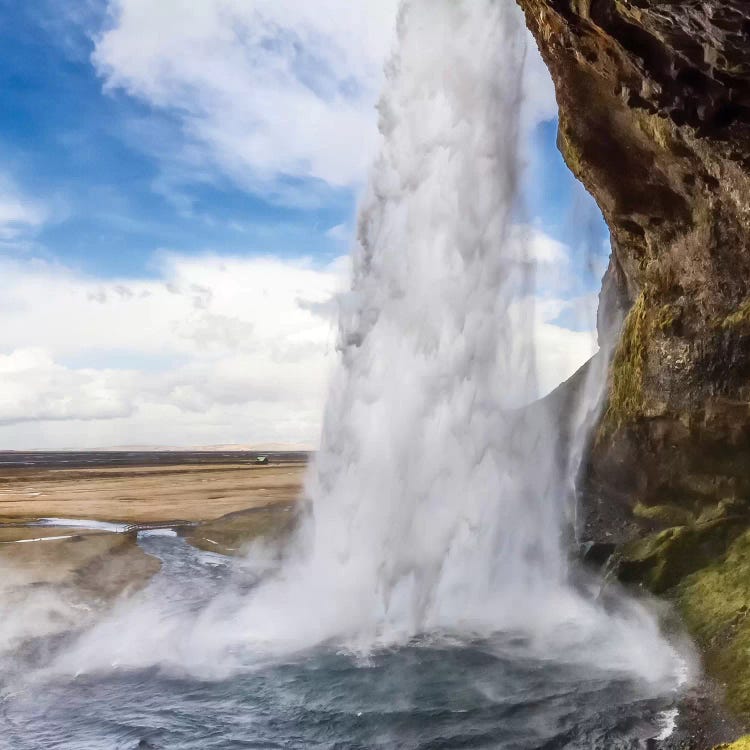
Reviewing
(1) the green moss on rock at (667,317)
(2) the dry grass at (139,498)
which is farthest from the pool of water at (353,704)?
(2) the dry grass at (139,498)

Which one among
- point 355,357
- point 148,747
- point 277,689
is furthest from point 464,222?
point 148,747

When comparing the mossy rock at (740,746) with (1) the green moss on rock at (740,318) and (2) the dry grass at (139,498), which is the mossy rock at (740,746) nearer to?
(1) the green moss on rock at (740,318)

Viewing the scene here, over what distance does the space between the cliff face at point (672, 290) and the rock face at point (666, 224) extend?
36 millimetres

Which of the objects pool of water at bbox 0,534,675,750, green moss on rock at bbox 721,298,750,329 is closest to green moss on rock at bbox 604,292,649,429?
green moss on rock at bbox 721,298,750,329

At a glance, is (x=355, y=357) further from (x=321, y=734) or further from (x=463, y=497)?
(x=321, y=734)

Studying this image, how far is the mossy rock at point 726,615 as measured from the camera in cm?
982

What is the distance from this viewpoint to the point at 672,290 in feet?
50.9

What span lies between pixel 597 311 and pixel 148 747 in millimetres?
23139

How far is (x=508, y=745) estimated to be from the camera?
355 inches

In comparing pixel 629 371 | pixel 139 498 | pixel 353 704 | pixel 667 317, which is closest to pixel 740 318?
pixel 667 317

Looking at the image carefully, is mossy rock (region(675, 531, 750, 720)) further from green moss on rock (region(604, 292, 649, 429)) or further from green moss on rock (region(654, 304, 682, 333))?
green moss on rock (region(654, 304, 682, 333))

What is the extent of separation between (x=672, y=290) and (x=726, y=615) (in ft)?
25.2

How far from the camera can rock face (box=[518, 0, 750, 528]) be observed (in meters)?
10.1

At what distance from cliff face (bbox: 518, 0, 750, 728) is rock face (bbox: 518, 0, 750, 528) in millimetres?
36
